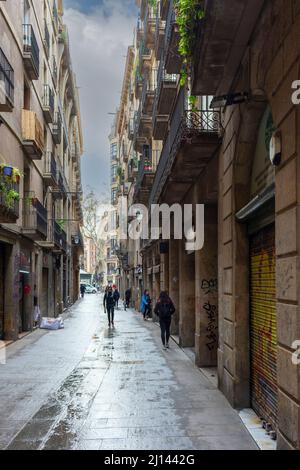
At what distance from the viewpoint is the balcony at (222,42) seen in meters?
6.20

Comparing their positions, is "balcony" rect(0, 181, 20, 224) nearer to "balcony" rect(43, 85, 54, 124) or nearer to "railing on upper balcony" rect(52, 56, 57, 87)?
"balcony" rect(43, 85, 54, 124)

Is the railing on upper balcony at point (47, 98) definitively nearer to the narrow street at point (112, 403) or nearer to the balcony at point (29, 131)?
the balcony at point (29, 131)

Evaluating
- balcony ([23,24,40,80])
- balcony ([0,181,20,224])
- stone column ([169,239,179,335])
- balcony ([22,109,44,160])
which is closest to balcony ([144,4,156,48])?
balcony ([23,24,40,80])

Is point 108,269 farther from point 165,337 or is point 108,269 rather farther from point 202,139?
point 202,139

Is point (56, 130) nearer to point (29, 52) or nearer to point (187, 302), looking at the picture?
point (29, 52)

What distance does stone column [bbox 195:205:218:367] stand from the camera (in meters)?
12.0

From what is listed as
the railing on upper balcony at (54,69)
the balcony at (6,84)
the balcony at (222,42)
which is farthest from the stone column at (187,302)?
the railing on upper balcony at (54,69)

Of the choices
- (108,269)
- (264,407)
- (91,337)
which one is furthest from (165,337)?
(108,269)

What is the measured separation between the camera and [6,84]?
14906mm

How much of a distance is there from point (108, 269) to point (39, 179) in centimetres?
7685

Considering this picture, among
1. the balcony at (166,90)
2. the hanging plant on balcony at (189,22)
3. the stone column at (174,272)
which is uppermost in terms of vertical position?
the balcony at (166,90)

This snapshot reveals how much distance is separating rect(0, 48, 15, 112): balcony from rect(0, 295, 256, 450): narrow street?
658cm

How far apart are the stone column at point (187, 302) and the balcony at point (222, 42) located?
8053 millimetres

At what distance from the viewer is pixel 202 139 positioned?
9.87 metres
